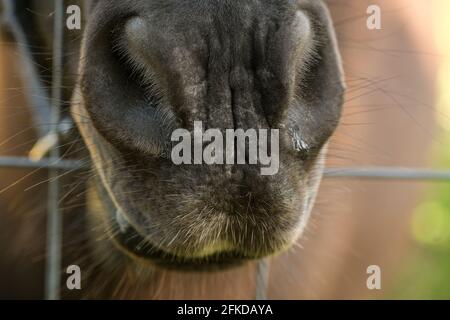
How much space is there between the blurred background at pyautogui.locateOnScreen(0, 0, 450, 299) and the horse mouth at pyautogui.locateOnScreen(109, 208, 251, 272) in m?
0.42

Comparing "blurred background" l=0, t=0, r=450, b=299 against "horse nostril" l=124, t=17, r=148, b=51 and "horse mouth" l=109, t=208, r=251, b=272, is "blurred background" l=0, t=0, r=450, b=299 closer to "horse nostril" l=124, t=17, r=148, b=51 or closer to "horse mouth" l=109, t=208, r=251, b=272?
"horse mouth" l=109, t=208, r=251, b=272

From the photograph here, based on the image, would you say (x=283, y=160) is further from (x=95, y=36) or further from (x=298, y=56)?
(x=95, y=36)

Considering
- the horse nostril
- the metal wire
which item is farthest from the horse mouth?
the horse nostril

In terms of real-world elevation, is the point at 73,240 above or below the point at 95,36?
below

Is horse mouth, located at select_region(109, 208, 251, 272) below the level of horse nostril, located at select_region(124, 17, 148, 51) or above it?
below

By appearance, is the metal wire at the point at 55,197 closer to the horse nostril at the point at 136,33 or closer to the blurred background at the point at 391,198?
the blurred background at the point at 391,198

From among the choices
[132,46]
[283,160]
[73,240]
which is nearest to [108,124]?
[132,46]

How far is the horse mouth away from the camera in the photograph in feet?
2.67

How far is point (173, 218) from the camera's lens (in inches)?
27.6

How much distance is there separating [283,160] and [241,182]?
0.18 feet

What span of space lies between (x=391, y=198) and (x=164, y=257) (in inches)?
30.2

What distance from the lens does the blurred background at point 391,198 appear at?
132cm

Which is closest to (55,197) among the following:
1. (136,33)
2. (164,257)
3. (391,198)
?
(164,257)

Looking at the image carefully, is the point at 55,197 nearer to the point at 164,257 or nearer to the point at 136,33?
the point at 164,257
